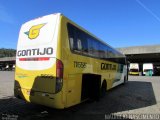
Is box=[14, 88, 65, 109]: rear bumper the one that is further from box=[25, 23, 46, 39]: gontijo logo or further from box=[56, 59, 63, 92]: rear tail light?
box=[25, 23, 46, 39]: gontijo logo

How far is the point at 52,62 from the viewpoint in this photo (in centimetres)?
717

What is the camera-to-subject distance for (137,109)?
29.8 ft

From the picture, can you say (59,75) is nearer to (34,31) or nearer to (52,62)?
(52,62)

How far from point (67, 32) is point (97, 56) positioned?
11.1 ft

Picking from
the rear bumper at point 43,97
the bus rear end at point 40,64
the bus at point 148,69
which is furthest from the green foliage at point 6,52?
the rear bumper at point 43,97

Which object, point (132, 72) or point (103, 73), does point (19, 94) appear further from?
point (132, 72)

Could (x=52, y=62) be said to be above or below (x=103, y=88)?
above

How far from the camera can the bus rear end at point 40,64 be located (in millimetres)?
7086

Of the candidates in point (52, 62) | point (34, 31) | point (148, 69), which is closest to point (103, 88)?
point (52, 62)

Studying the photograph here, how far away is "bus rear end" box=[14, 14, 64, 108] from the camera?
23.2 ft

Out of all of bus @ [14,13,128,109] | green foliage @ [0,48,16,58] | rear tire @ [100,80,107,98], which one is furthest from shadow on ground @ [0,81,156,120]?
green foliage @ [0,48,16,58]

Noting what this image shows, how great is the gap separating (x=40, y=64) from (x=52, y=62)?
58cm

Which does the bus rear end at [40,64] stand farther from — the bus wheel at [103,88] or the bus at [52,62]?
the bus wheel at [103,88]

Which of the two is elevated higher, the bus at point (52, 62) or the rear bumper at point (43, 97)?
the bus at point (52, 62)
